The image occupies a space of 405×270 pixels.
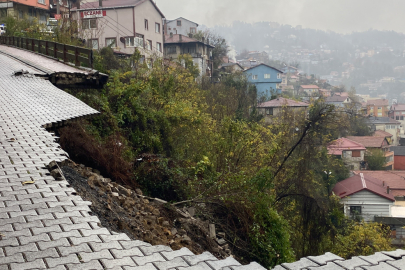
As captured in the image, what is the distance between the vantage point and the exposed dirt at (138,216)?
7.22m

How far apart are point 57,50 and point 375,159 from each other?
40.1 m

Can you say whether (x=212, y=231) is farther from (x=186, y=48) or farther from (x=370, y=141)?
(x=370, y=141)

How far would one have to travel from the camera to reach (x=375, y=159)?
48.2 meters

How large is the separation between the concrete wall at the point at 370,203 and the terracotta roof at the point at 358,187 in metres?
0.43

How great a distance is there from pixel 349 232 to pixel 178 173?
14972mm

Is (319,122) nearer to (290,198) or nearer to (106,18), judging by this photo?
(290,198)

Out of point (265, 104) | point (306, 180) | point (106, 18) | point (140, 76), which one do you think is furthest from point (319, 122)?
point (106, 18)

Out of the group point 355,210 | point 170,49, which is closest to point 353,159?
point 355,210

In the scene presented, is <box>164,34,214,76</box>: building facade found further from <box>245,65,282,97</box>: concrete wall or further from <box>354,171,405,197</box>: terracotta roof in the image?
<box>354,171,405,197</box>: terracotta roof

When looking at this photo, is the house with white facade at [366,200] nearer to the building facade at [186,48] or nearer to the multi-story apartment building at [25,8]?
the building facade at [186,48]

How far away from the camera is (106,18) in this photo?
4125cm

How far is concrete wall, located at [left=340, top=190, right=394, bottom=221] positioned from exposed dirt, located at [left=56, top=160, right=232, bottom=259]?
979 inches

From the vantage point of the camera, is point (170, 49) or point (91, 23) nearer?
point (91, 23)

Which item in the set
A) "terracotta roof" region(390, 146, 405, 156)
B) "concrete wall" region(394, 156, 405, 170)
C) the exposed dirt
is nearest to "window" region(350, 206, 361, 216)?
the exposed dirt
